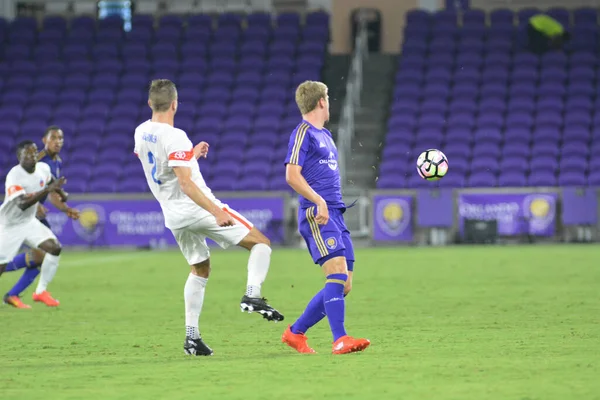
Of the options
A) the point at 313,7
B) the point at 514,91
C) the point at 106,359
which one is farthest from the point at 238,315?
the point at 313,7

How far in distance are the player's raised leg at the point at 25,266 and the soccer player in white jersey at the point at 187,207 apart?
571 centimetres

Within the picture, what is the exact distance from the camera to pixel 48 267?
14.1 metres

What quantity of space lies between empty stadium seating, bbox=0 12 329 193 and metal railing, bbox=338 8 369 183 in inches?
41.4

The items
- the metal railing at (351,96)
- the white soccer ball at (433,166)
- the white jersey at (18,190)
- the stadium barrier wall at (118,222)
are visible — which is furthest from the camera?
the metal railing at (351,96)

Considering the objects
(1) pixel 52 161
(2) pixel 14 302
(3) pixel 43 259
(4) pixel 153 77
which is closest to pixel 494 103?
(4) pixel 153 77

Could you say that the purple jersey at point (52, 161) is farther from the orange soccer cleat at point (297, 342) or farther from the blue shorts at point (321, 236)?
the blue shorts at point (321, 236)

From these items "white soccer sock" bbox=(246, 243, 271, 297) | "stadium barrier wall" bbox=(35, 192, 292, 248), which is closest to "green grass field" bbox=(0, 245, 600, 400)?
"white soccer sock" bbox=(246, 243, 271, 297)

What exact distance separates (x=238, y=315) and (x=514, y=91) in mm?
19118

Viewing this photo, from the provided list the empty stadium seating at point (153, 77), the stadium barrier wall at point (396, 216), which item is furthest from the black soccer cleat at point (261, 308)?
the empty stadium seating at point (153, 77)

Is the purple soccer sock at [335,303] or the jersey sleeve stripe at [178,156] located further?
the jersey sleeve stripe at [178,156]

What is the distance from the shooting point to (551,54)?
1210 inches

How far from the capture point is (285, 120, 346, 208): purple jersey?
27.2 ft

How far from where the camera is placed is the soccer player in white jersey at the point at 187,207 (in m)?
8.41

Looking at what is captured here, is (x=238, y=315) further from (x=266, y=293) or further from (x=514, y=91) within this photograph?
(x=514, y=91)
